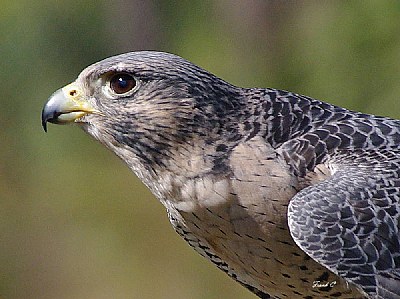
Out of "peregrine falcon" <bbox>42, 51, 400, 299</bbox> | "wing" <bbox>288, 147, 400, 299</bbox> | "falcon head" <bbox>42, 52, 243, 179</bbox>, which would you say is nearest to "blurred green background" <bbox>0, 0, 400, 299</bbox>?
Result: "peregrine falcon" <bbox>42, 51, 400, 299</bbox>

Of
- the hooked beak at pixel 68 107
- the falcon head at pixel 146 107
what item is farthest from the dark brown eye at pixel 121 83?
the hooked beak at pixel 68 107

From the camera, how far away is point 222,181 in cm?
343

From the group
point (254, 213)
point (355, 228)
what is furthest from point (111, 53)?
point (355, 228)

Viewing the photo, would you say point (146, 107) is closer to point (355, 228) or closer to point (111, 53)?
point (355, 228)

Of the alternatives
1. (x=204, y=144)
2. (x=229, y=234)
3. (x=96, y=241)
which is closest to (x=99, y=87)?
(x=204, y=144)

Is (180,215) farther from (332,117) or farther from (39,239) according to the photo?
(39,239)

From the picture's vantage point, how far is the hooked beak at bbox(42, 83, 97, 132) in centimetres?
348

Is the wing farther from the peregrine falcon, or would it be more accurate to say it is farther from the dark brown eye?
the dark brown eye

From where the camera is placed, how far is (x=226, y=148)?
348 cm

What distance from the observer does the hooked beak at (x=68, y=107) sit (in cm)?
348

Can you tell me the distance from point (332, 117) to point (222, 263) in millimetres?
765

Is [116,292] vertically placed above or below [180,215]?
below

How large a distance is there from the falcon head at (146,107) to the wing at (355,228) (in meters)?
0.49

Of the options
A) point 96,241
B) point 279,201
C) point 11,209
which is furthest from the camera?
point 11,209
